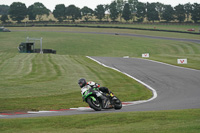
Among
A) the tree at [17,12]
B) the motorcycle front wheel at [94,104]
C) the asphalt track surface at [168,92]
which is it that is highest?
the tree at [17,12]

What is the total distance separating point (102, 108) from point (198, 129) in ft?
16.7

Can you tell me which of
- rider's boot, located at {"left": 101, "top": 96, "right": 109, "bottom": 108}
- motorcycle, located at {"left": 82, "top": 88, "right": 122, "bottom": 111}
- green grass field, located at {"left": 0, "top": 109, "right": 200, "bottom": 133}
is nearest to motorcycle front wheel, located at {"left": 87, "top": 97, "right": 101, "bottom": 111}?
motorcycle, located at {"left": 82, "top": 88, "right": 122, "bottom": 111}

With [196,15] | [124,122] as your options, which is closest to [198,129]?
[124,122]

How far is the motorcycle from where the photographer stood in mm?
12370

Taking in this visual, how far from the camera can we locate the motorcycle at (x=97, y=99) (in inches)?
487

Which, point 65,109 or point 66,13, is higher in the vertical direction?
point 66,13

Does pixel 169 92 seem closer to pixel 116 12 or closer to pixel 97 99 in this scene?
pixel 97 99

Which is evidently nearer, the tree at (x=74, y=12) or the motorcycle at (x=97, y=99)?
the motorcycle at (x=97, y=99)

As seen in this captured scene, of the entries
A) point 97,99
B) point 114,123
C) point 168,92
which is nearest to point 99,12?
point 168,92

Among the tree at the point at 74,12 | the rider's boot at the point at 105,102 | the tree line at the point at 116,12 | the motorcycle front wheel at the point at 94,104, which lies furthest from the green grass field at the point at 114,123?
the tree at the point at 74,12

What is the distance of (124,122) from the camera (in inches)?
383

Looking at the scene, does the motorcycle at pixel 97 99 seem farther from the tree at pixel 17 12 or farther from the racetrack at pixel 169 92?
the tree at pixel 17 12

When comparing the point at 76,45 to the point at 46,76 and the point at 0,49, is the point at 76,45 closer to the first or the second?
the point at 0,49

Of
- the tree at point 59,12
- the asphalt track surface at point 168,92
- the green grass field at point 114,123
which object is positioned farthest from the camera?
the tree at point 59,12
